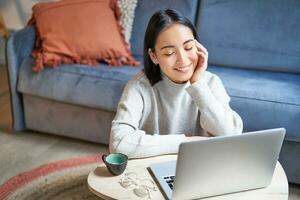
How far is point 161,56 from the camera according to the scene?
1.32m

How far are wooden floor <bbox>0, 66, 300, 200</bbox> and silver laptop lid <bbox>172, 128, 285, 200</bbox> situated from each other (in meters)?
Result: 0.96

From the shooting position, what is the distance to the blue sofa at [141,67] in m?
2.03

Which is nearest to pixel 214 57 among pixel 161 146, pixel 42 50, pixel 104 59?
pixel 104 59

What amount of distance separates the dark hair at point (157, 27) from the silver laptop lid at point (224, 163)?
1.60ft

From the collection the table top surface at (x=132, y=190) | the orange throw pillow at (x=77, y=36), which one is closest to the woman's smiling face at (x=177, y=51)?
the table top surface at (x=132, y=190)

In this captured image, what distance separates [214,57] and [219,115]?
104 cm

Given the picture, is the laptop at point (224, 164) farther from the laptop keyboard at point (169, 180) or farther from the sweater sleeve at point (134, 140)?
the sweater sleeve at point (134, 140)

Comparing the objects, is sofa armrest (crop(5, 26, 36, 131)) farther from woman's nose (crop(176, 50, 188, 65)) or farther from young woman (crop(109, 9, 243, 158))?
woman's nose (crop(176, 50, 188, 65))

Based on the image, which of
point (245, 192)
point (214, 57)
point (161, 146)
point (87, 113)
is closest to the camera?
point (245, 192)

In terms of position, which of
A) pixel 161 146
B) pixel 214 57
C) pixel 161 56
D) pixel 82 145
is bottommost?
pixel 82 145

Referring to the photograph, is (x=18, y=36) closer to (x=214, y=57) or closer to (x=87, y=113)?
(x=87, y=113)

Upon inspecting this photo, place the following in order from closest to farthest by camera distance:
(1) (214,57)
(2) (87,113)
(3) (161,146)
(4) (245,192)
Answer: (4) (245,192)
(3) (161,146)
(2) (87,113)
(1) (214,57)

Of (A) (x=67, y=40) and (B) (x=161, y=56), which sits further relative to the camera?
(A) (x=67, y=40)

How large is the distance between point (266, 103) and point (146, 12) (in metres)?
0.95
